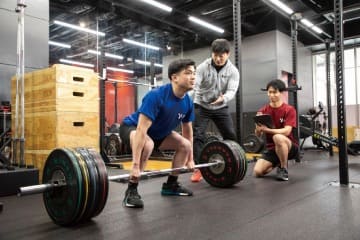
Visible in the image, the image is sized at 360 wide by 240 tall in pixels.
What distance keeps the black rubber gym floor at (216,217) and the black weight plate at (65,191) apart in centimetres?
6

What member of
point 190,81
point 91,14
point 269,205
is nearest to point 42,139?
point 190,81

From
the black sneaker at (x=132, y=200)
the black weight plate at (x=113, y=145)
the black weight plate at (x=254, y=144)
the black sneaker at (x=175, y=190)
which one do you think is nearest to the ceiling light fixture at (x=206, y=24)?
the black weight plate at (x=254, y=144)

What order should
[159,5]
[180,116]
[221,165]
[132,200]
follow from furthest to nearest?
[159,5], [221,165], [180,116], [132,200]

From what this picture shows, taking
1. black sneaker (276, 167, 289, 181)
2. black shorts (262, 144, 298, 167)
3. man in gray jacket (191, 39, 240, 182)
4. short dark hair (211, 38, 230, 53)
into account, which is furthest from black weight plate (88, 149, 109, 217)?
black shorts (262, 144, 298, 167)

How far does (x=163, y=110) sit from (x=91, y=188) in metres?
0.66

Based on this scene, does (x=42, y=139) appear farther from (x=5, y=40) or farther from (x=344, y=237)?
(x=344, y=237)

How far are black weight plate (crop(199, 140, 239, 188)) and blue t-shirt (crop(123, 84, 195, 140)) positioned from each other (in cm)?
54

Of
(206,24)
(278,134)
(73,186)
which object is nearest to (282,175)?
(278,134)

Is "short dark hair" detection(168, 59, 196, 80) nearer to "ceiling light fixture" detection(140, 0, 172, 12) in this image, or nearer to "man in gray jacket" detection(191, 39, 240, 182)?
"man in gray jacket" detection(191, 39, 240, 182)

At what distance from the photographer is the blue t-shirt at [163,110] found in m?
1.79

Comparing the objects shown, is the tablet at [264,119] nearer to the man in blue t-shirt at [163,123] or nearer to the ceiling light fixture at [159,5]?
the man in blue t-shirt at [163,123]

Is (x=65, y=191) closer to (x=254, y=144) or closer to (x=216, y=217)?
(x=216, y=217)

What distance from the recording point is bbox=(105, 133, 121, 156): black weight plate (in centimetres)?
528

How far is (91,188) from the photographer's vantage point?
4.61 feet
